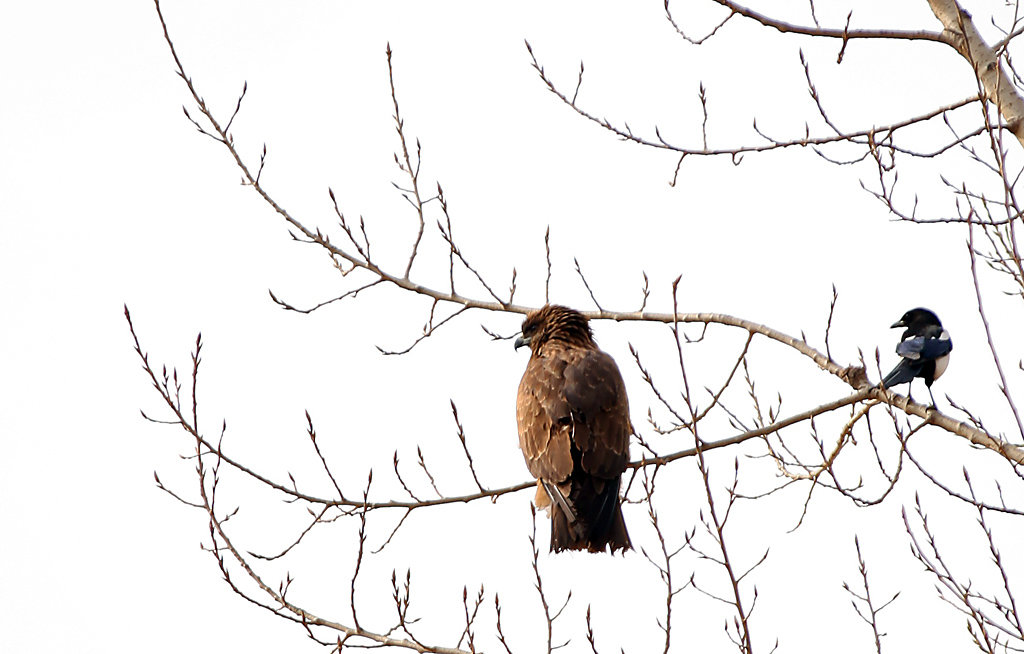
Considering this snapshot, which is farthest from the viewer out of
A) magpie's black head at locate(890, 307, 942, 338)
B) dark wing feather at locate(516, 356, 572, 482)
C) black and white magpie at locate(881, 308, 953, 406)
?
magpie's black head at locate(890, 307, 942, 338)

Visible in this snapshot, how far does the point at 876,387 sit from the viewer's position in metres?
4.71

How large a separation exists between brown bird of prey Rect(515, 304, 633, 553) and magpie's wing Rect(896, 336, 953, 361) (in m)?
1.55

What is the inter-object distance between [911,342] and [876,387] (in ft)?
4.84

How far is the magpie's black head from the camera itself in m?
6.36

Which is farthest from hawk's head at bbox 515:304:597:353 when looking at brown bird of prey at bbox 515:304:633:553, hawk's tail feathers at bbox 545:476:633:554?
hawk's tail feathers at bbox 545:476:633:554

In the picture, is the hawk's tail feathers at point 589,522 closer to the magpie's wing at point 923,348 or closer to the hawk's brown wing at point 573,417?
the hawk's brown wing at point 573,417

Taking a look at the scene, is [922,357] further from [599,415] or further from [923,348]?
[599,415]

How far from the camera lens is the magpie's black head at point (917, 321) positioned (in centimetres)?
636

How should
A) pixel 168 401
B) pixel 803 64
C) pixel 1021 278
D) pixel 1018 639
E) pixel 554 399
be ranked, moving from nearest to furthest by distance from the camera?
1. pixel 1021 278
2. pixel 1018 639
3. pixel 168 401
4. pixel 803 64
5. pixel 554 399

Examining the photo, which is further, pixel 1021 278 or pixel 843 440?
pixel 843 440

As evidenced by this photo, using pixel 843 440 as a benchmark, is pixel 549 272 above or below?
above

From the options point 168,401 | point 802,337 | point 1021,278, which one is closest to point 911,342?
point 802,337

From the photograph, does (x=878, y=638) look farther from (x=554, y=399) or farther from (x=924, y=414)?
(x=554, y=399)

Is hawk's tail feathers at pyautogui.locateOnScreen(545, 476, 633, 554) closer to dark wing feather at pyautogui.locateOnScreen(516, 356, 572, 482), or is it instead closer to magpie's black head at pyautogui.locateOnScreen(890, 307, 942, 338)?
dark wing feather at pyautogui.locateOnScreen(516, 356, 572, 482)
